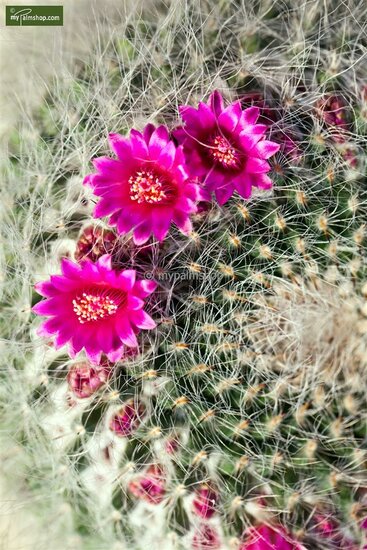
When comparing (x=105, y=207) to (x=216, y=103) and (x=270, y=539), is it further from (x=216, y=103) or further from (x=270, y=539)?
(x=270, y=539)

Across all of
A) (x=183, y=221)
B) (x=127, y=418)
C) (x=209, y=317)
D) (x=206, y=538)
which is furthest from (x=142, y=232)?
(x=206, y=538)

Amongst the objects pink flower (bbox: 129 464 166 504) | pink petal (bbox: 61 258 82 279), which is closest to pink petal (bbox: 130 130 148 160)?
pink petal (bbox: 61 258 82 279)

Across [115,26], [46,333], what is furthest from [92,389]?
[115,26]

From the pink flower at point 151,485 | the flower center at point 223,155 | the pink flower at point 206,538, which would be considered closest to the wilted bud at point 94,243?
the flower center at point 223,155

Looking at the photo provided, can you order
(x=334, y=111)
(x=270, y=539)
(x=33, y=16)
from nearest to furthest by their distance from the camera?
1. (x=270, y=539)
2. (x=334, y=111)
3. (x=33, y=16)

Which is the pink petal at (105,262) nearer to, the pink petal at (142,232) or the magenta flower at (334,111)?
the pink petal at (142,232)

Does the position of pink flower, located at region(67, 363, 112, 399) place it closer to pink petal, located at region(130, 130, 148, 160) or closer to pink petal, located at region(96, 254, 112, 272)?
pink petal, located at region(96, 254, 112, 272)

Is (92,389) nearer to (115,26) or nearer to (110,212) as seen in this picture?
(110,212)
